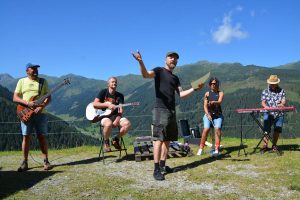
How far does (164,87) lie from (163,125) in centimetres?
87

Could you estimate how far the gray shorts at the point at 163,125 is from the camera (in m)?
8.39

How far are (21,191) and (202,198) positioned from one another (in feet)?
12.0

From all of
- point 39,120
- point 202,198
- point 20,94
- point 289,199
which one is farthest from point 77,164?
point 289,199

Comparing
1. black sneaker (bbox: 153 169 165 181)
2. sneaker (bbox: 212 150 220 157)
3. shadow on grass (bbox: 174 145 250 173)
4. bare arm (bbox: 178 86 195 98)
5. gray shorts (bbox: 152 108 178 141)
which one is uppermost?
bare arm (bbox: 178 86 195 98)

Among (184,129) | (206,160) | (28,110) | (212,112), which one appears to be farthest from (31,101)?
(184,129)

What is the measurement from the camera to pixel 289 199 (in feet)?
21.9

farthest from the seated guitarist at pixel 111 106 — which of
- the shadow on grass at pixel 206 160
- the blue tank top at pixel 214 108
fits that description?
the blue tank top at pixel 214 108

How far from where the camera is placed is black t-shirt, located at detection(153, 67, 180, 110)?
27.8 feet

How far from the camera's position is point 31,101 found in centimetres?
982

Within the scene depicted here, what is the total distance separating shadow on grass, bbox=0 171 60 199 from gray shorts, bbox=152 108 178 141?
2.88m

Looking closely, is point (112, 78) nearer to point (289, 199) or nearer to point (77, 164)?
point (77, 164)

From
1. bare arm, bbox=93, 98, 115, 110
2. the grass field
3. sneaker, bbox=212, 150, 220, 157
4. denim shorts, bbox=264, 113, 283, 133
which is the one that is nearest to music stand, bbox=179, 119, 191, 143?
sneaker, bbox=212, 150, 220, 157

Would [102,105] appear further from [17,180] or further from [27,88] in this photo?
[17,180]

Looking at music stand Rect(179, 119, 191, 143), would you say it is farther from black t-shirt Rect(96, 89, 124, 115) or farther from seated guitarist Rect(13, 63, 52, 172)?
seated guitarist Rect(13, 63, 52, 172)
